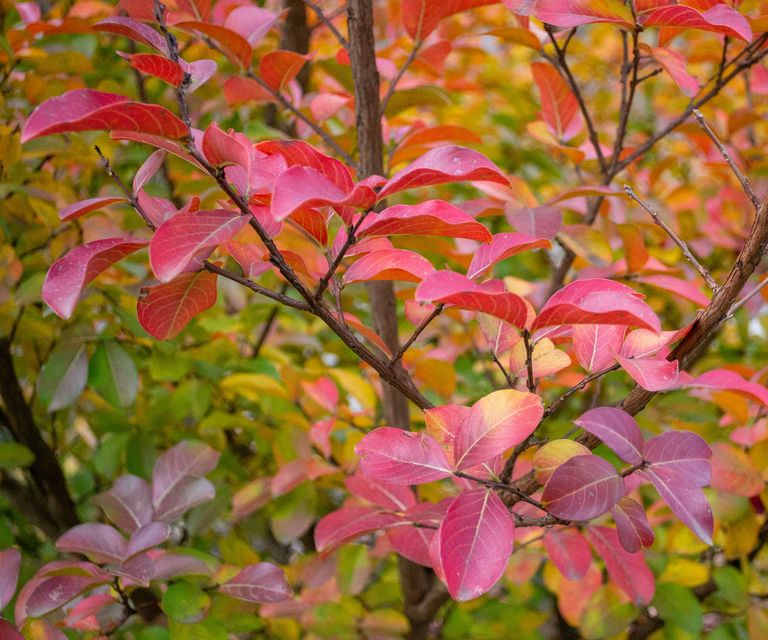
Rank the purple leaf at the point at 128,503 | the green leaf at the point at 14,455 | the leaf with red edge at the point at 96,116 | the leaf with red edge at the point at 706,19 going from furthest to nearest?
the green leaf at the point at 14,455 → the purple leaf at the point at 128,503 → the leaf with red edge at the point at 706,19 → the leaf with red edge at the point at 96,116

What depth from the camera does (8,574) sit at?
88 cm

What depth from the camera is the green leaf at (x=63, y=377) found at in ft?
3.64

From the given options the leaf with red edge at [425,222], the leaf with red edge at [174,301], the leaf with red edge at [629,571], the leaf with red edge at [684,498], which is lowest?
the leaf with red edge at [629,571]

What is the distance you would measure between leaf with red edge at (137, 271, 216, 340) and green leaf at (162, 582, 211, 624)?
0.36 metres

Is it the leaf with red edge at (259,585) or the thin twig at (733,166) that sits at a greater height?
the thin twig at (733,166)

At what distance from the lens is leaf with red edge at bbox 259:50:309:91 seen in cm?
99

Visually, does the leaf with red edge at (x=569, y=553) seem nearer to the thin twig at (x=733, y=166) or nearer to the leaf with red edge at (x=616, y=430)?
the leaf with red edge at (x=616, y=430)

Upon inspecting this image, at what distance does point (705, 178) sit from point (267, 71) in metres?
1.52

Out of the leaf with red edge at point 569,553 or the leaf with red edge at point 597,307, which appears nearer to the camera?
the leaf with red edge at point 597,307

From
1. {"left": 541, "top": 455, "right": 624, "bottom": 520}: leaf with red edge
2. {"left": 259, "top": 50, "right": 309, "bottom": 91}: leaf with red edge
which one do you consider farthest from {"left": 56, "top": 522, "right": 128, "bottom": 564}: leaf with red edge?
{"left": 259, "top": 50, "right": 309, "bottom": 91}: leaf with red edge

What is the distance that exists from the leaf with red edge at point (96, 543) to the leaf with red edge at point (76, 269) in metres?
0.37

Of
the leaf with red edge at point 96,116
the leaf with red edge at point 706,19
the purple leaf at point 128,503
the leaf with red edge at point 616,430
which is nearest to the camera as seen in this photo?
the leaf with red edge at point 96,116

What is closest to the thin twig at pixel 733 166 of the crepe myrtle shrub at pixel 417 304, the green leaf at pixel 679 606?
the crepe myrtle shrub at pixel 417 304

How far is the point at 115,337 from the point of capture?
1235mm
